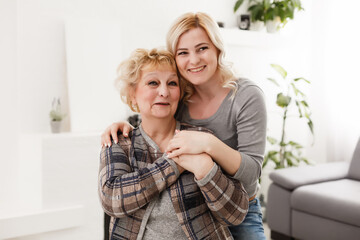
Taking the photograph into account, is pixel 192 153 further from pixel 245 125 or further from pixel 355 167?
pixel 355 167

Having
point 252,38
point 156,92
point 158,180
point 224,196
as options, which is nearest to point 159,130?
point 156,92

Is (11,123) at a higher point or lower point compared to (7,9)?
lower

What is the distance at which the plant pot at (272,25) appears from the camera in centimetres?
430

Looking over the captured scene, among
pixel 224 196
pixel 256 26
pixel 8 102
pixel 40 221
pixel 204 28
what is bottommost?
pixel 40 221

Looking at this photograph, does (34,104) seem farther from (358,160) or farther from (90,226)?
(358,160)

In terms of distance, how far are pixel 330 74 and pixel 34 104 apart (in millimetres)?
3091

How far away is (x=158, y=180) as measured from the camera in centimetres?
131

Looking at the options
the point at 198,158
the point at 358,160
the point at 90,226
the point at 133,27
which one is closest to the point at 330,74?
the point at 358,160

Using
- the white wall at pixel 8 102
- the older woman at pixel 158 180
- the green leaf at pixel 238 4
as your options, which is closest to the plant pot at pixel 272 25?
the green leaf at pixel 238 4

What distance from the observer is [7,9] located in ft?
9.89

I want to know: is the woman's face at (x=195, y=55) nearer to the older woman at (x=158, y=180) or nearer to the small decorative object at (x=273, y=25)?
the older woman at (x=158, y=180)

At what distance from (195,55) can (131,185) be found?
0.55 m

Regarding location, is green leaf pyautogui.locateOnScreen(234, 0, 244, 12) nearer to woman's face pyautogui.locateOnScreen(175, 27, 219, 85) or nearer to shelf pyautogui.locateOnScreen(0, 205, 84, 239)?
shelf pyautogui.locateOnScreen(0, 205, 84, 239)

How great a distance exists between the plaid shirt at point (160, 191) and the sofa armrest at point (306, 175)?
1.98 metres
